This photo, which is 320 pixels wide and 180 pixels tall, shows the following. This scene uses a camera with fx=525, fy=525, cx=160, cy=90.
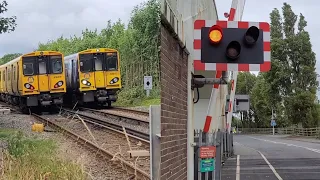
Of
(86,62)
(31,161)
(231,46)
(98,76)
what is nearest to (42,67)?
(86,62)

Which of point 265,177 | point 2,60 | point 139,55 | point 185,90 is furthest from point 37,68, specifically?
point 265,177

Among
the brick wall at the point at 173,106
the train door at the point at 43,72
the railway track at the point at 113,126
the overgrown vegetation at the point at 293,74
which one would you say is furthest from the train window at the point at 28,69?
the overgrown vegetation at the point at 293,74

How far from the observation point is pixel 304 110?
60.3 meters

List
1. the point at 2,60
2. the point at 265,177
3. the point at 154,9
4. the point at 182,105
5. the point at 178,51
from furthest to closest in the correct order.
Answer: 1. the point at 265,177
2. the point at 2,60
3. the point at 182,105
4. the point at 178,51
5. the point at 154,9

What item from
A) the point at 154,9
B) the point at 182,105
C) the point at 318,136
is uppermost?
the point at 154,9

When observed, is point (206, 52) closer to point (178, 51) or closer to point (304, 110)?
point (178, 51)

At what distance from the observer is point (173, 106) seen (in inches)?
233

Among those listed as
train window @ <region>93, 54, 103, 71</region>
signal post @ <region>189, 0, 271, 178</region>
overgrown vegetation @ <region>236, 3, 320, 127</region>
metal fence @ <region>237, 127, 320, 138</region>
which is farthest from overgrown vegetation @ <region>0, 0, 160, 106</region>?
overgrown vegetation @ <region>236, 3, 320, 127</region>

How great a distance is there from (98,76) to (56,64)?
Result: 2.42 feet

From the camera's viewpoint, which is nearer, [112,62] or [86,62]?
[112,62]

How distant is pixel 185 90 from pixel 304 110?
183ft

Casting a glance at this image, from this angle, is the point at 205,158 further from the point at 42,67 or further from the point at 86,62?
the point at 42,67

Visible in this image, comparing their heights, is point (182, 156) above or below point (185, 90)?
below

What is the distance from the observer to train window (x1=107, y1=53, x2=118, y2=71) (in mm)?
7183
